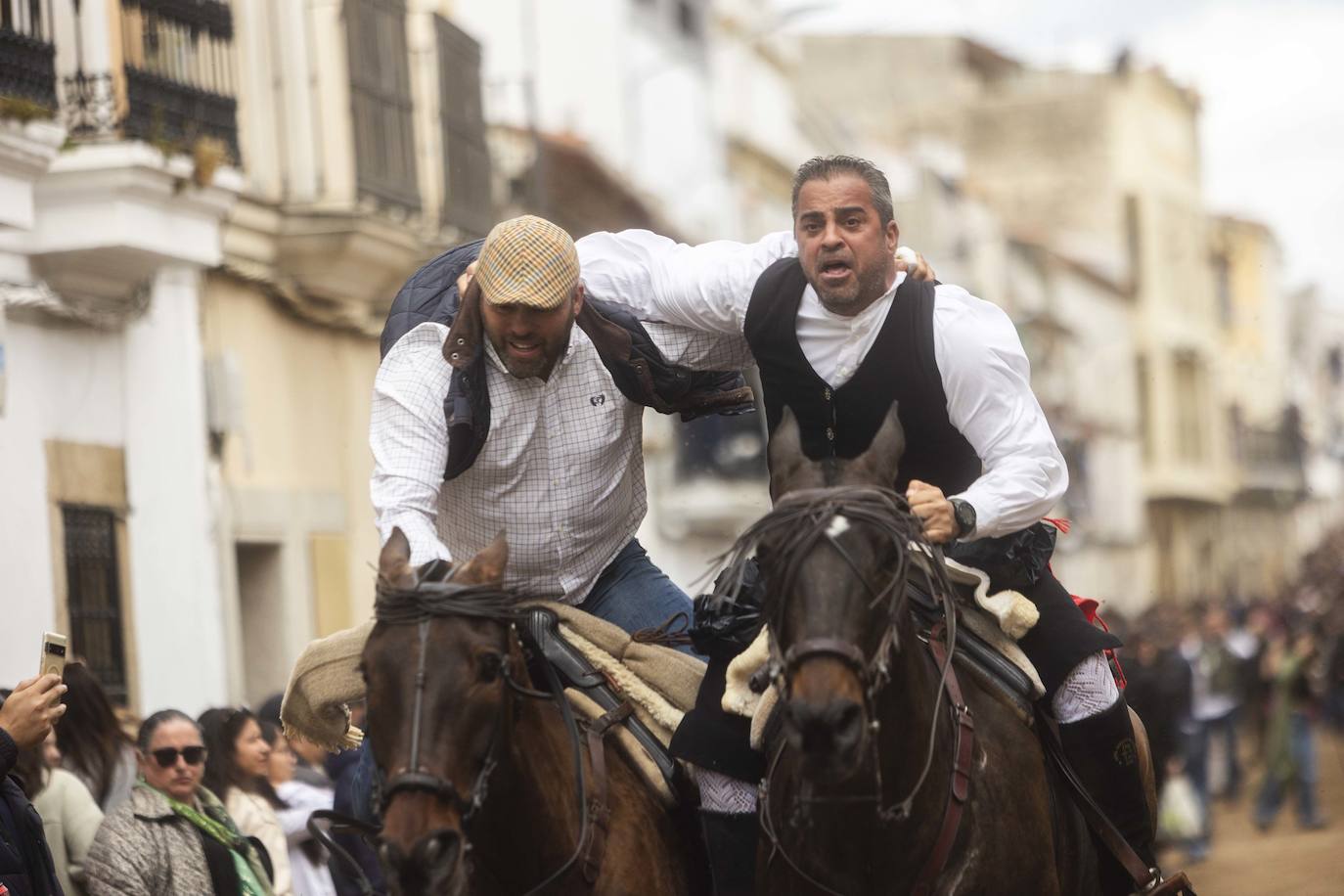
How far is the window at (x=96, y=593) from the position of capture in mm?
13773

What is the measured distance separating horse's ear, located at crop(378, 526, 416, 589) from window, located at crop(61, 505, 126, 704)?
28.3 ft

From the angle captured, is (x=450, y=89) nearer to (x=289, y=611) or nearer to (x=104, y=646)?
(x=289, y=611)

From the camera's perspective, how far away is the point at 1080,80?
54.9 meters

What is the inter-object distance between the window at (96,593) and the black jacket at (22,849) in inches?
266

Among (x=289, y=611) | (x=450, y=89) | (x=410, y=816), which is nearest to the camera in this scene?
(x=410, y=816)

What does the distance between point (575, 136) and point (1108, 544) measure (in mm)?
30091

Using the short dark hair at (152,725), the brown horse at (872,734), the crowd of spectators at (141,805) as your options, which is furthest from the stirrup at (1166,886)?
the short dark hair at (152,725)

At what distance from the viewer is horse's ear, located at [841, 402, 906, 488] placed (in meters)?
5.45

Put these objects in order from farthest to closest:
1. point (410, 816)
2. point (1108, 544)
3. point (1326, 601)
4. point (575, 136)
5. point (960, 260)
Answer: point (1108, 544) → point (960, 260) → point (1326, 601) → point (575, 136) → point (410, 816)

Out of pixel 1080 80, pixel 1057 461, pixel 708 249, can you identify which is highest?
pixel 1080 80

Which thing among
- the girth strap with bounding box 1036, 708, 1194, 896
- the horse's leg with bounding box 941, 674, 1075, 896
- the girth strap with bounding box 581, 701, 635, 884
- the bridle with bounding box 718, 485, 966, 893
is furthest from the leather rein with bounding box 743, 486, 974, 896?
the girth strap with bounding box 1036, 708, 1194, 896

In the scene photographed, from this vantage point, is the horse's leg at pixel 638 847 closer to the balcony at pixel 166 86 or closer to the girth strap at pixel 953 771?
the girth strap at pixel 953 771

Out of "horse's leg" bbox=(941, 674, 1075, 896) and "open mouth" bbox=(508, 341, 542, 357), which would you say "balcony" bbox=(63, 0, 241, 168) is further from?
"horse's leg" bbox=(941, 674, 1075, 896)

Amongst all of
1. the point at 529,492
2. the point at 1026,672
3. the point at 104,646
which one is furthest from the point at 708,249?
the point at 104,646
